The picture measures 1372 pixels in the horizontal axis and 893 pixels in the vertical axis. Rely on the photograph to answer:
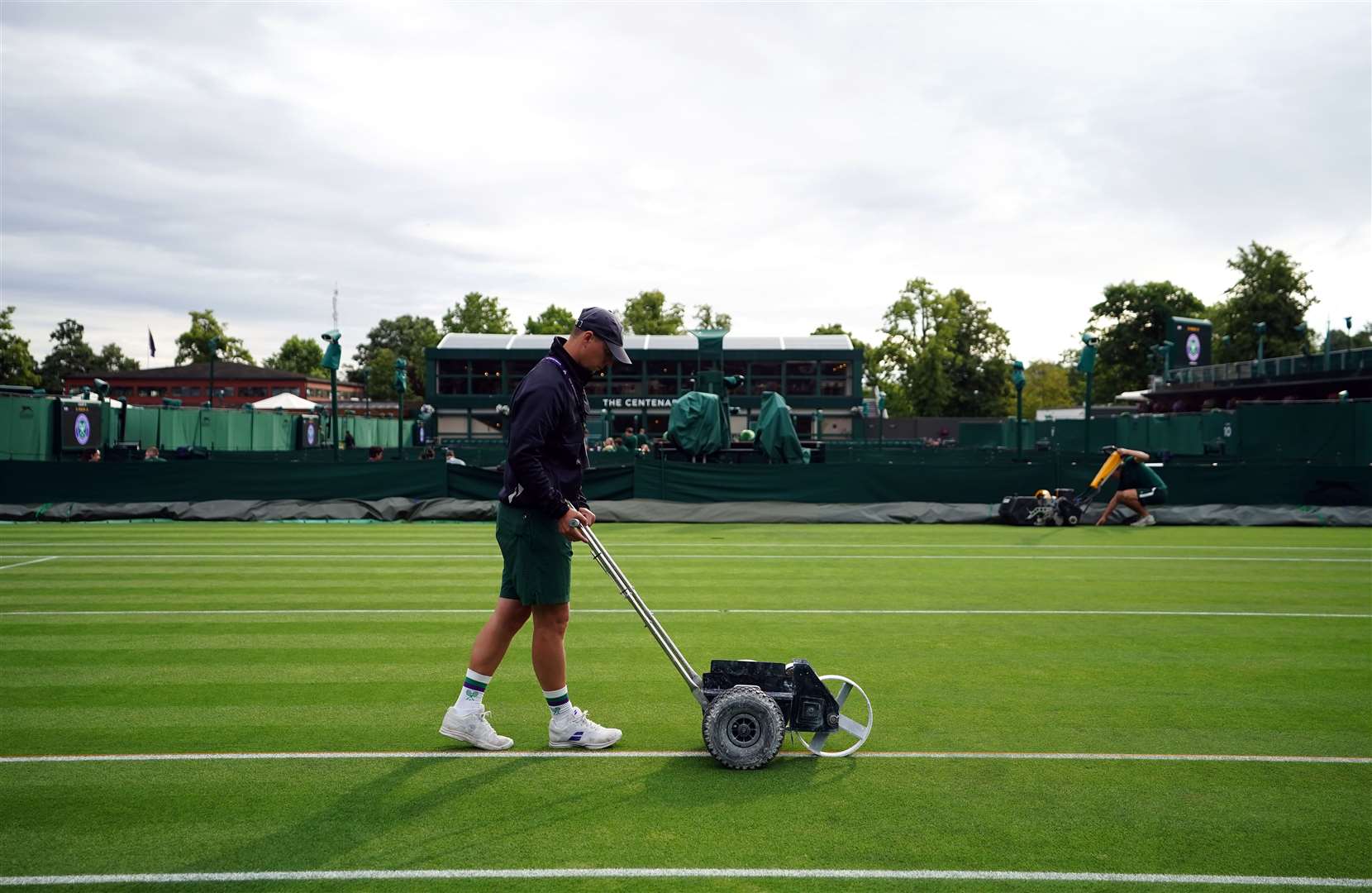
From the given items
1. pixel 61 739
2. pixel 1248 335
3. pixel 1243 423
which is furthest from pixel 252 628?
pixel 1248 335

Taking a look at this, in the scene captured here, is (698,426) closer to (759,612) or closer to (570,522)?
(759,612)

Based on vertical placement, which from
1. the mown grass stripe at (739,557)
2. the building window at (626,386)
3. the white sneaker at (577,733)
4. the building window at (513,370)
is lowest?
the mown grass stripe at (739,557)

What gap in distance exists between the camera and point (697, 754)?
524 centimetres

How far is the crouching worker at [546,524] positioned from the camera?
4.99 metres

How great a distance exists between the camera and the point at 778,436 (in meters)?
25.3

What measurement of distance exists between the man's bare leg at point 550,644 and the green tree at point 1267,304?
83.8 metres

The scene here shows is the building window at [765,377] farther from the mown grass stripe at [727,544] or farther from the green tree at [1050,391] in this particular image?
the green tree at [1050,391]

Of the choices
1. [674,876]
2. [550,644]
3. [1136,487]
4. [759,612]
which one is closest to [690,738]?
[550,644]

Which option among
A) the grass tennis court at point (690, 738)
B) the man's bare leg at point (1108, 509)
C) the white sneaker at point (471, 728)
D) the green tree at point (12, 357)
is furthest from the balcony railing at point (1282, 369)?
the green tree at point (12, 357)

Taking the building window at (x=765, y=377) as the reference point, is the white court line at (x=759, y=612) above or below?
below

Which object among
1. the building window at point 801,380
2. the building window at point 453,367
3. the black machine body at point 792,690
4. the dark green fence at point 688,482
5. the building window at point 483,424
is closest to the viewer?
the black machine body at point 792,690

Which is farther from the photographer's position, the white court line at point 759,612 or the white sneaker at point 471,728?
the white court line at point 759,612

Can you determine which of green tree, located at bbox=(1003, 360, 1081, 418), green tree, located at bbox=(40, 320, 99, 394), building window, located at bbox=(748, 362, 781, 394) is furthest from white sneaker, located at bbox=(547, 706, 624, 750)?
green tree, located at bbox=(40, 320, 99, 394)

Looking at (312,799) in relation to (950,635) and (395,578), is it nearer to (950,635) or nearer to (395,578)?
(950,635)
